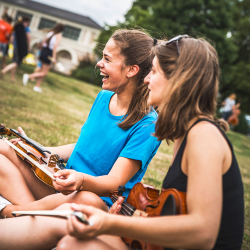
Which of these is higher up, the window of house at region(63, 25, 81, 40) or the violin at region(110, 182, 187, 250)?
the violin at region(110, 182, 187, 250)

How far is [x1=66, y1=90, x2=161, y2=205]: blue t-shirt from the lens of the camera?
1972 millimetres

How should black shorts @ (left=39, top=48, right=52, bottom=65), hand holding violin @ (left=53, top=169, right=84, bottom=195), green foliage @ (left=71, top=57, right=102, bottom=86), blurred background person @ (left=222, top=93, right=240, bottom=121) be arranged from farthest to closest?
1. green foliage @ (left=71, top=57, right=102, bottom=86)
2. blurred background person @ (left=222, top=93, right=240, bottom=121)
3. black shorts @ (left=39, top=48, right=52, bottom=65)
4. hand holding violin @ (left=53, top=169, right=84, bottom=195)

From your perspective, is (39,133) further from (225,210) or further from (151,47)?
(225,210)

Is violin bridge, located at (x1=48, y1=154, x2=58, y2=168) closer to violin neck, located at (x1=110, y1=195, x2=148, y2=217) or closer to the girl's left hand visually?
violin neck, located at (x1=110, y1=195, x2=148, y2=217)

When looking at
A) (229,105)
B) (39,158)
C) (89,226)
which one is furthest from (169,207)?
(229,105)

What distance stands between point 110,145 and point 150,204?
0.78 metres

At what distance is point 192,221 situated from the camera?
115 cm

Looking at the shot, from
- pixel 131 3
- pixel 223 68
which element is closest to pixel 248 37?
pixel 223 68

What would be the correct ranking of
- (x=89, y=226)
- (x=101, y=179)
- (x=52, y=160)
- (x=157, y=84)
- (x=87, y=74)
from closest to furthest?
(x=89, y=226)
(x=157, y=84)
(x=101, y=179)
(x=52, y=160)
(x=87, y=74)

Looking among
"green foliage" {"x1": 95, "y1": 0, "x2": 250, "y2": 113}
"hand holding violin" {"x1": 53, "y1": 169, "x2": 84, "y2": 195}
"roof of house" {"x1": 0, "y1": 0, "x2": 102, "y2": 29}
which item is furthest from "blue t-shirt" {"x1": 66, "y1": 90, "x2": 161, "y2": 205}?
"roof of house" {"x1": 0, "y1": 0, "x2": 102, "y2": 29}

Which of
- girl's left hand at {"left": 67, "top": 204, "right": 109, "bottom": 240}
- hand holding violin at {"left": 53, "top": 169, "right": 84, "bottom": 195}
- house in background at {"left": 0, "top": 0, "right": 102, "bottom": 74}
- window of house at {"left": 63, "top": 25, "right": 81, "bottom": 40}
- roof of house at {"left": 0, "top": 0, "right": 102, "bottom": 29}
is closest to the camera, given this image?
girl's left hand at {"left": 67, "top": 204, "right": 109, "bottom": 240}

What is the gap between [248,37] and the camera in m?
28.3

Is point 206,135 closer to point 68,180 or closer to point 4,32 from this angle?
point 68,180

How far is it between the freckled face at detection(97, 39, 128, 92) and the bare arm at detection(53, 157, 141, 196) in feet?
2.24
